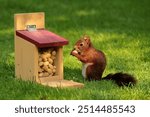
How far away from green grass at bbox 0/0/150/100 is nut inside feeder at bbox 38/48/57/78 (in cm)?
34

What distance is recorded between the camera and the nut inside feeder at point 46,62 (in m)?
8.05

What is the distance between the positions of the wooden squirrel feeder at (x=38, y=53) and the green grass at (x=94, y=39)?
22 cm

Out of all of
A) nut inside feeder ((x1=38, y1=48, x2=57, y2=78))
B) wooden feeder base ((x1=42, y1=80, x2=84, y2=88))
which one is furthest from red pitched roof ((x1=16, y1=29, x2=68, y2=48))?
wooden feeder base ((x1=42, y1=80, x2=84, y2=88))

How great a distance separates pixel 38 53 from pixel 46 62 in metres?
0.15

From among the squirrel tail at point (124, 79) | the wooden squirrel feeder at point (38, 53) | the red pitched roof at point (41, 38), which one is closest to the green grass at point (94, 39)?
the squirrel tail at point (124, 79)

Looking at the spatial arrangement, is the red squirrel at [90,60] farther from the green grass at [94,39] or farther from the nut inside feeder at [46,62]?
the nut inside feeder at [46,62]

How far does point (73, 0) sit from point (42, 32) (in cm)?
893

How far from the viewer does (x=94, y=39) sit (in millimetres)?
11656

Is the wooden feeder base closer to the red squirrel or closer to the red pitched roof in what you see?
the red squirrel

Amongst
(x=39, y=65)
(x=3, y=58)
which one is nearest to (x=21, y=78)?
(x=39, y=65)

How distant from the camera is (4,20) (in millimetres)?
14047

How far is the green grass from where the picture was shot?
24.4 feet

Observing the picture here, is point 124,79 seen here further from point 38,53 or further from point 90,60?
point 38,53

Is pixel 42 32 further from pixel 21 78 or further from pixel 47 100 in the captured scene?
pixel 47 100
